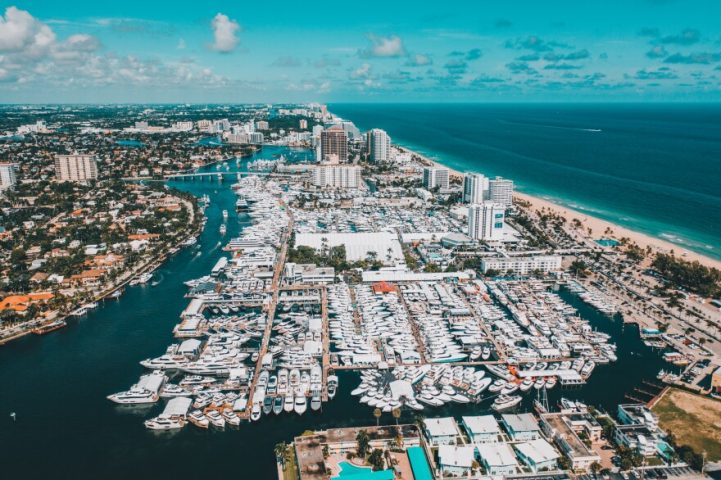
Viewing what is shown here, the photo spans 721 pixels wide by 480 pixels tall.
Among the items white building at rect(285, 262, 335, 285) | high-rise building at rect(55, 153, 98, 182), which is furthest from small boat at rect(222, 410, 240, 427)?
high-rise building at rect(55, 153, 98, 182)

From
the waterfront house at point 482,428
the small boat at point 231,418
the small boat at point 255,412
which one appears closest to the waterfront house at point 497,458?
the waterfront house at point 482,428

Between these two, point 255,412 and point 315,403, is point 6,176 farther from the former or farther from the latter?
point 315,403

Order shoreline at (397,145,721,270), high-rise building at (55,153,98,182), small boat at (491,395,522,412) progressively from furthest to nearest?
1. high-rise building at (55,153,98,182)
2. shoreline at (397,145,721,270)
3. small boat at (491,395,522,412)

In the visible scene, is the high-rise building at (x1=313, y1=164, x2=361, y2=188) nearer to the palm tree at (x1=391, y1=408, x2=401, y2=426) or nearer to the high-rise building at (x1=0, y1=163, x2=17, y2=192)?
the high-rise building at (x1=0, y1=163, x2=17, y2=192)

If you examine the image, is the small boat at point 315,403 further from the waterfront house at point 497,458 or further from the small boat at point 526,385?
the small boat at point 526,385

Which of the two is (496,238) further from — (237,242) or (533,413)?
(533,413)

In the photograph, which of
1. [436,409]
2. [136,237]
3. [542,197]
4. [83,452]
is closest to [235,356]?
[83,452]

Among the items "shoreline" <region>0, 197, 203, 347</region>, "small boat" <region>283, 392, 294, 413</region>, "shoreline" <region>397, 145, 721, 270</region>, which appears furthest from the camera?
"shoreline" <region>397, 145, 721, 270</region>
